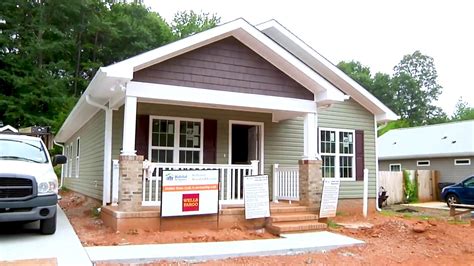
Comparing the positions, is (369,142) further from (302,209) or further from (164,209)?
(164,209)

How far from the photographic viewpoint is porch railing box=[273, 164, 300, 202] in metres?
10.7

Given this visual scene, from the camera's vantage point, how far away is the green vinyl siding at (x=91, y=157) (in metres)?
11.1

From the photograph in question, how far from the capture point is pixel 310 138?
10055mm

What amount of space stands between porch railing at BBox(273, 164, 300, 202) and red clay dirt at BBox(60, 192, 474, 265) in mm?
1583

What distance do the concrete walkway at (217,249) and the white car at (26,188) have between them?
109 centimetres

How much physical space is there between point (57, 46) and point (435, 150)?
24021 millimetres

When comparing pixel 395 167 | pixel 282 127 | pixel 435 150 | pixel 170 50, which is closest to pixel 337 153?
pixel 282 127

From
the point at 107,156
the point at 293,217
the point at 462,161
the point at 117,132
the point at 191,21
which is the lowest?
the point at 293,217

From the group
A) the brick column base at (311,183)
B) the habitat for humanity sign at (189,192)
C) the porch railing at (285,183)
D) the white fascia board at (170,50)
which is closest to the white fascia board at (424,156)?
the porch railing at (285,183)

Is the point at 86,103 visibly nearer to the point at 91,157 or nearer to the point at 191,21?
the point at 91,157

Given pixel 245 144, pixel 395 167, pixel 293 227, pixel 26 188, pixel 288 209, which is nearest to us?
pixel 26 188

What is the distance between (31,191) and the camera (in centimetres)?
673

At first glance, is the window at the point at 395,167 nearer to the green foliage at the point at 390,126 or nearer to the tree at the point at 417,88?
the green foliage at the point at 390,126

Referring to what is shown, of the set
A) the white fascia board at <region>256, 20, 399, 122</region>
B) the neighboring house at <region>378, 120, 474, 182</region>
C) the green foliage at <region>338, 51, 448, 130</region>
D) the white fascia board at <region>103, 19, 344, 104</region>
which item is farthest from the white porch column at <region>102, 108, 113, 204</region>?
the green foliage at <region>338, 51, 448, 130</region>
